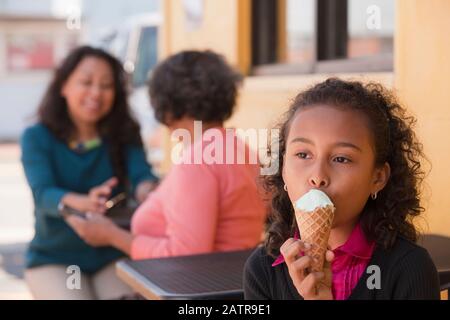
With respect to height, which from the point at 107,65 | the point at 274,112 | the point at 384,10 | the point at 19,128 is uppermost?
the point at 384,10

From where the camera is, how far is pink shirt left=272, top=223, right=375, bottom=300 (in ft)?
6.22

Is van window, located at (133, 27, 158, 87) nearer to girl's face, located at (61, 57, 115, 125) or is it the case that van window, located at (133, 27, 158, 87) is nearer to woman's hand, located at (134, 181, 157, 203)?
girl's face, located at (61, 57, 115, 125)

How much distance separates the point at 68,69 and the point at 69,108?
210 millimetres

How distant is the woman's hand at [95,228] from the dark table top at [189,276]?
27.1 inches

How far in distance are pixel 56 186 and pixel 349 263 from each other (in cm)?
237

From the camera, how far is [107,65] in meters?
4.22

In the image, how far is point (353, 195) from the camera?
6.09 feet

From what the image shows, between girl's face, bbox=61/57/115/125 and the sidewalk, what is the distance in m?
2.24

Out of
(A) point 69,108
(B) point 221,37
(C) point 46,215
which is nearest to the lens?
(C) point 46,215

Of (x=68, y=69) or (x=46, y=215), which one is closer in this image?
(x=46, y=215)

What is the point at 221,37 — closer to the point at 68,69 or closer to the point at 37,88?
the point at 68,69

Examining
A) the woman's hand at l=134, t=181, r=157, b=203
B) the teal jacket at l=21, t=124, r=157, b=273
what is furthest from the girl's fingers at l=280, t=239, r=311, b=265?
the woman's hand at l=134, t=181, r=157, b=203
